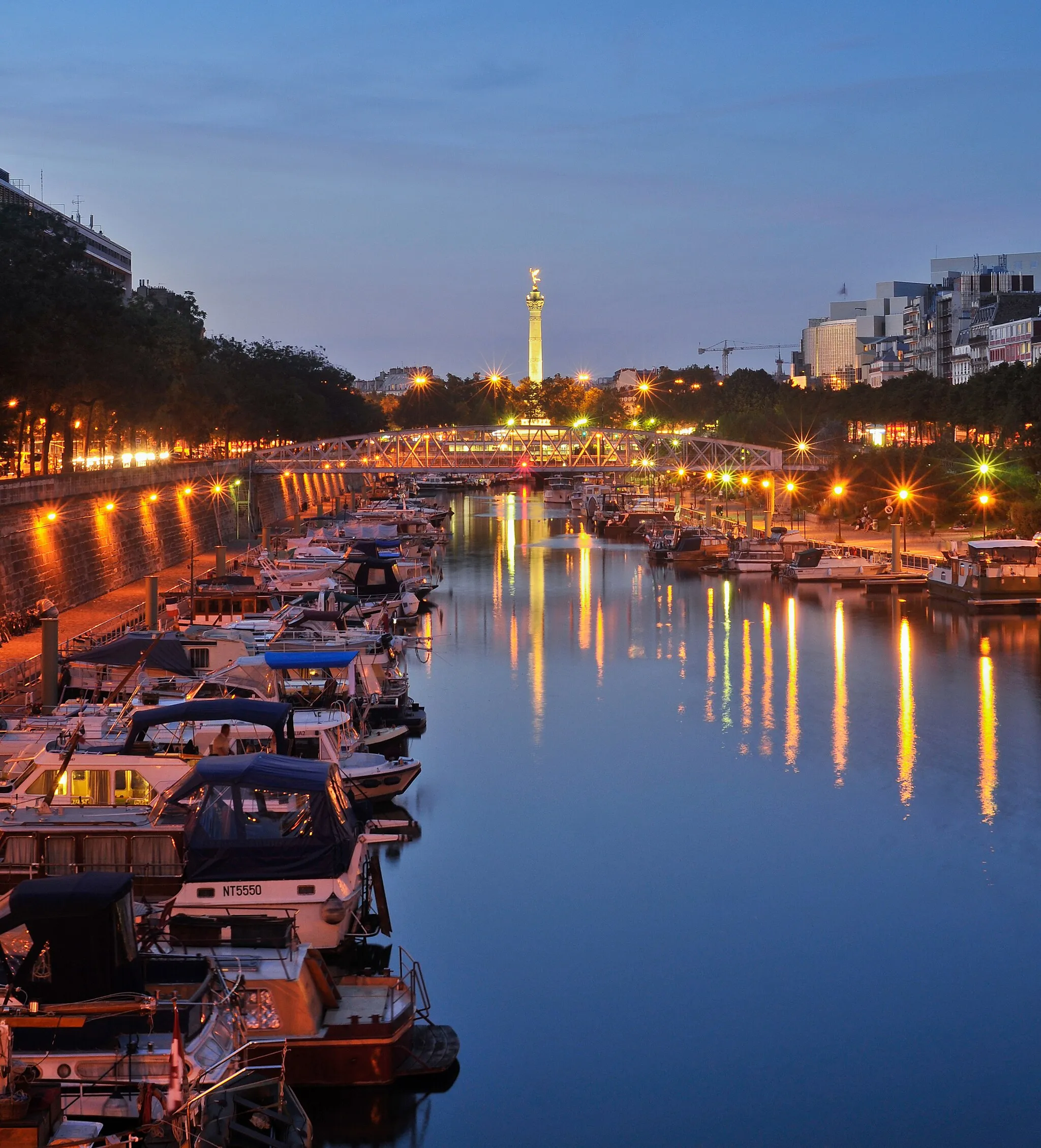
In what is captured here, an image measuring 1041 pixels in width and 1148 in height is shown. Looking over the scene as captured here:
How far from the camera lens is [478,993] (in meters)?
16.4

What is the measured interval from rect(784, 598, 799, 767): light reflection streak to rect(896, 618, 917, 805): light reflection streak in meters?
1.91

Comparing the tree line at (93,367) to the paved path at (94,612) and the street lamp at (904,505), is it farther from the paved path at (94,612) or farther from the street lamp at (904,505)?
the street lamp at (904,505)

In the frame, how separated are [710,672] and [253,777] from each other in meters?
23.9

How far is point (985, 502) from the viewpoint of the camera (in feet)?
181

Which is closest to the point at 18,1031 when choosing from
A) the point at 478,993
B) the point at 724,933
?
the point at 478,993

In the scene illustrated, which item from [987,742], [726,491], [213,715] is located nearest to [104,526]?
[987,742]

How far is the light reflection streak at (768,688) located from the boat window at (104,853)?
51.5 ft

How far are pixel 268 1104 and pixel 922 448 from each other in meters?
63.1

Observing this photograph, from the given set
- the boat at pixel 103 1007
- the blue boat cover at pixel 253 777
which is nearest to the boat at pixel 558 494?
the blue boat cover at pixel 253 777

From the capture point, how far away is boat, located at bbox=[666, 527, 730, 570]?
207ft

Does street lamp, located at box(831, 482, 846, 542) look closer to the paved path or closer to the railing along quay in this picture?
the paved path

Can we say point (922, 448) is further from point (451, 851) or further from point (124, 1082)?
point (124, 1082)

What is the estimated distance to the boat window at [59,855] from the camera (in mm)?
14844

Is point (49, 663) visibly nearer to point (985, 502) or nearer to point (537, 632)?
point (537, 632)
